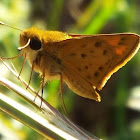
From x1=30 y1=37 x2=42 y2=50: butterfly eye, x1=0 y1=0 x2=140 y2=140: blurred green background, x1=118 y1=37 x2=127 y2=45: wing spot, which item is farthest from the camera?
x1=0 y1=0 x2=140 y2=140: blurred green background

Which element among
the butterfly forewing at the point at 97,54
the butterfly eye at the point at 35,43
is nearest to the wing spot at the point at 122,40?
the butterfly forewing at the point at 97,54

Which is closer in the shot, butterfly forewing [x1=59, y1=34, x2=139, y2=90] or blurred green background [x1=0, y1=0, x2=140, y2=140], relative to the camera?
butterfly forewing [x1=59, y1=34, x2=139, y2=90]

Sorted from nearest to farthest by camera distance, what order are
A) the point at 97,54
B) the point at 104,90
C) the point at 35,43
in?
1. the point at 35,43
2. the point at 97,54
3. the point at 104,90

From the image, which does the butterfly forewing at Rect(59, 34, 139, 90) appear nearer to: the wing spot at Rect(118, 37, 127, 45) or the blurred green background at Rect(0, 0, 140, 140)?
the wing spot at Rect(118, 37, 127, 45)

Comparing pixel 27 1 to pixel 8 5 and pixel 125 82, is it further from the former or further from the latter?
pixel 125 82

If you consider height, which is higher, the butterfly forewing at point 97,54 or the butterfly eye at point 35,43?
the butterfly forewing at point 97,54

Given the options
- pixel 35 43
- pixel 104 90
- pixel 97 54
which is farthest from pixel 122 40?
pixel 104 90

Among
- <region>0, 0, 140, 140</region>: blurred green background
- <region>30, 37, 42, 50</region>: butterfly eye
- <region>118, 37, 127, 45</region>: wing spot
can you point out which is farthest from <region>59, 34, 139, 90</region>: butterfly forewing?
<region>0, 0, 140, 140</region>: blurred green background

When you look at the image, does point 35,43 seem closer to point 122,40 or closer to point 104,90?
point 122,40

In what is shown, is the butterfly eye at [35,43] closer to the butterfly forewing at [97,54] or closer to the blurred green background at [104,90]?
the butterfly forewing at [97,54]
